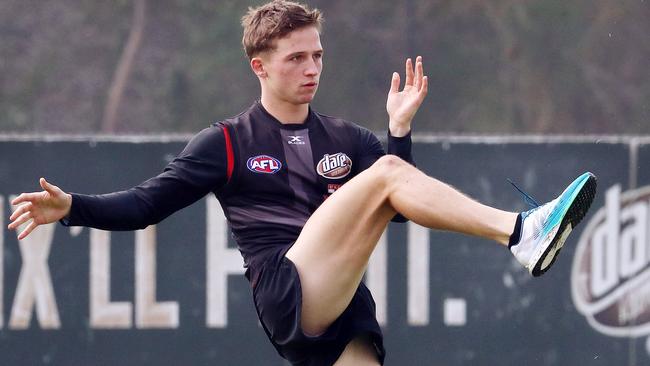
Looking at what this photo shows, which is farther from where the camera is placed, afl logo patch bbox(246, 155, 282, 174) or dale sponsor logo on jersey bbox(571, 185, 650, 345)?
dale sponsor logo on jersey bbox(571, 185, 650, 345)

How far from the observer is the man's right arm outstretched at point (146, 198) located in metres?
5.04

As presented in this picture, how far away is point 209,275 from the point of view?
805 cm

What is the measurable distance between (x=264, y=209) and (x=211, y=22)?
5533mm

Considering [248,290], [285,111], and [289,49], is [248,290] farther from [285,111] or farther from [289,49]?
[289,49]

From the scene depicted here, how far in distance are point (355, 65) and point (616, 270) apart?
3050 mm

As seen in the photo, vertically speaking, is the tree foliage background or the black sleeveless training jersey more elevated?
the tree foliage background

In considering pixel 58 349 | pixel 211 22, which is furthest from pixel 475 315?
pixel 211 22

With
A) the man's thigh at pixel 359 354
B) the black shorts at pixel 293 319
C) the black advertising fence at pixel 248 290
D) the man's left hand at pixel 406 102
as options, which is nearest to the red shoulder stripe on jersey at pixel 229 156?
the black shorts at pixel 293 319

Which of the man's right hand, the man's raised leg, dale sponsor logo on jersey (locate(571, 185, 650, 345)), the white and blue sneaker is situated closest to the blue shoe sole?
the white and blue sneaker

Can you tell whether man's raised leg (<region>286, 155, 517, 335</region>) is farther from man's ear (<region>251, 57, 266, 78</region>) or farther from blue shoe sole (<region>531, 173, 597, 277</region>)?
man's ear (<region>251, 57, 266, 78</region>)

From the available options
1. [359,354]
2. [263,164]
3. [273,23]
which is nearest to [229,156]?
[263,164]

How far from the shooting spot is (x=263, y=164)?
5410 mm

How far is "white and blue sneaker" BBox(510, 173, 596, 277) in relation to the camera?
4.86 meters

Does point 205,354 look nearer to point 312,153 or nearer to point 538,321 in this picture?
point 538,321
